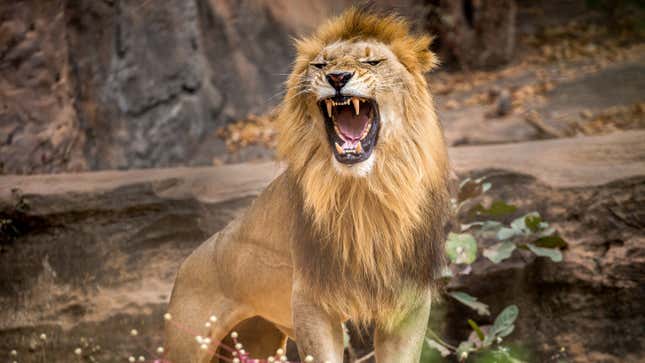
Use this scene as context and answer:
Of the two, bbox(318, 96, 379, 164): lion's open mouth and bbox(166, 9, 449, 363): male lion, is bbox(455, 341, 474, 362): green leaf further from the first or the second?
bbox(318, 96, 379, 164): lion's open mouth

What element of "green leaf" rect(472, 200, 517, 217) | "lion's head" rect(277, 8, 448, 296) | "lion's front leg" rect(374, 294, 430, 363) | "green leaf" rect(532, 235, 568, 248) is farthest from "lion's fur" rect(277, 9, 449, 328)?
"green leaf" rect(532, 235, 568, 248)

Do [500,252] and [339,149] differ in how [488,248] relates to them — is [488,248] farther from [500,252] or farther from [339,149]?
[339,149]

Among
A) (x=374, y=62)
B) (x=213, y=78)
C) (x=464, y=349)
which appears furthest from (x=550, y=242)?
(x=213, y=78)

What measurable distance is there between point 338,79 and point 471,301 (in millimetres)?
1859

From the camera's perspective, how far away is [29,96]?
6.34 metres

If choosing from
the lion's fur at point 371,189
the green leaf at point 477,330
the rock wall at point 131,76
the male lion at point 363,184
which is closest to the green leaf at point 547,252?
the green leaf at point 477,330

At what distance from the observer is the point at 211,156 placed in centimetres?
810

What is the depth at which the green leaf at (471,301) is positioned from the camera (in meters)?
4.27

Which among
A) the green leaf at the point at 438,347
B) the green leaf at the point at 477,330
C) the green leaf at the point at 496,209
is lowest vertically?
the green leaf at the point at 438,347

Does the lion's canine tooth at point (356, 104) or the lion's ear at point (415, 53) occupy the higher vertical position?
the lion's ear at point (415, 53)

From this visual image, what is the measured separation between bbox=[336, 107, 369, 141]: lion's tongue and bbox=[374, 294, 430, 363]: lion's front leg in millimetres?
747

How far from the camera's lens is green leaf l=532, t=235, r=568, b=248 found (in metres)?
4.34

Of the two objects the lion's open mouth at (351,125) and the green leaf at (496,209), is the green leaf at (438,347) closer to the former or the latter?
the green leaf at (496,209)

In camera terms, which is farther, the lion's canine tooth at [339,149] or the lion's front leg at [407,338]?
the lion's front leg at [407,338]
